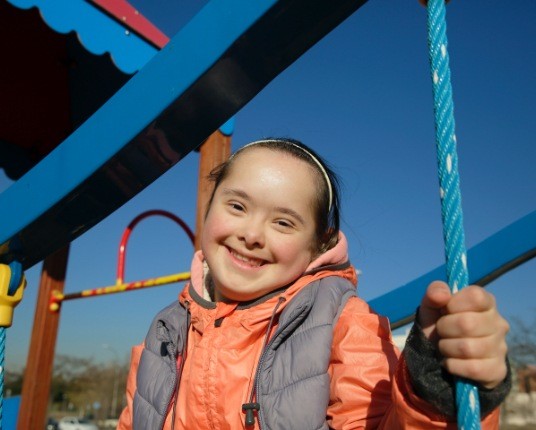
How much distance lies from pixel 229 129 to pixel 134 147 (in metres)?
1.22

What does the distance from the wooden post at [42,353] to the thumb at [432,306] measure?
197cm

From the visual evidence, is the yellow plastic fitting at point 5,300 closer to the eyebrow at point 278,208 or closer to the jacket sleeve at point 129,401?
the jacket sleeve at point 129,401

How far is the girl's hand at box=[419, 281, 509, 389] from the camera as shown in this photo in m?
0.44

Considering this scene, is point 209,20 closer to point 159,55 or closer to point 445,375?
point 159,55

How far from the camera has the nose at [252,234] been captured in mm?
917

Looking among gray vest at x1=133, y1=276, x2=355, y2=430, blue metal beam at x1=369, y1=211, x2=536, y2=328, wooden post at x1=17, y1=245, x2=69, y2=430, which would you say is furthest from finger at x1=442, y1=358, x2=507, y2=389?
wooden post at x1=17, y1=245, x2=69, y2=430

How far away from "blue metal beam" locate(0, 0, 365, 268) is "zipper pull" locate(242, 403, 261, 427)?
0.37 metres

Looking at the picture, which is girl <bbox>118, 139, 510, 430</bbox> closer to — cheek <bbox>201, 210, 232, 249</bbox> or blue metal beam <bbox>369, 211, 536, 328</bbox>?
cheek <bbox>201, 210, 232, 249</bbox>

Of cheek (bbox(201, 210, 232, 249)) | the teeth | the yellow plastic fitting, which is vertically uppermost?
cheek (bbox(201, 210, 232, 249))

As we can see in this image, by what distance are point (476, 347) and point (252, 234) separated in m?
0.52

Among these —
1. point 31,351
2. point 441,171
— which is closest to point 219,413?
point 441,171

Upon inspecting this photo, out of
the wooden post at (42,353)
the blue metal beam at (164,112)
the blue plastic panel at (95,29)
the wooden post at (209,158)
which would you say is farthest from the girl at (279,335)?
the wooden post at (42,353)

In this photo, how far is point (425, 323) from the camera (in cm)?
49

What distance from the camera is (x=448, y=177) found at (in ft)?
1.50
